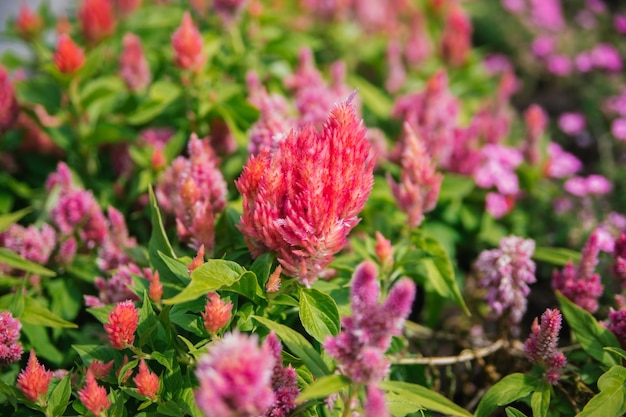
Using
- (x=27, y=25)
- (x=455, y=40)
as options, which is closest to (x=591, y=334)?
(x=455, y=40)

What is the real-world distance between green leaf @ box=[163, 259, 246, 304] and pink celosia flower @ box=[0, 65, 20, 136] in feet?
5.26

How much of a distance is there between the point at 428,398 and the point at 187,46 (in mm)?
1728

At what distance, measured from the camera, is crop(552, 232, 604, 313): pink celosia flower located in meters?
2.05

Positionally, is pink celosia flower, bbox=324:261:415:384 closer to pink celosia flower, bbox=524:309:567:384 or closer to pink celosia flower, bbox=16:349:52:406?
pink celosia flower, bbox=524:309:567:384

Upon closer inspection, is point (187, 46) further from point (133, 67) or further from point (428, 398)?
point (428, 398)

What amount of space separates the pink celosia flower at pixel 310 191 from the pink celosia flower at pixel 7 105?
5.04 feet

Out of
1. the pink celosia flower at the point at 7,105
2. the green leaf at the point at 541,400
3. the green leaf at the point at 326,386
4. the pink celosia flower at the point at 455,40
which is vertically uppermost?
the pink celosia flower at the point at 455,40

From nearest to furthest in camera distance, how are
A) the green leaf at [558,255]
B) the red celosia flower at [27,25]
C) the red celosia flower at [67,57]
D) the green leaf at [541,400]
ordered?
the green leaf at [541,400]
the green leaf at [558,255]
the red celosia flower at [67,57]
the red celosia flower at [27,25]

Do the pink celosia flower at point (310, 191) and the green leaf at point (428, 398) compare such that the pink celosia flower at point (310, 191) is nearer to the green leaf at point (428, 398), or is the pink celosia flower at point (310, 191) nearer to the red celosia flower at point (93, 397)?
the green leaf at point (428, 398)

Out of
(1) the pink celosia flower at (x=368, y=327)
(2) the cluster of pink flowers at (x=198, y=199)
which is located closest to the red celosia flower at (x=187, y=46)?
(2) the cluster of pink flowers at (x=198, y=199)

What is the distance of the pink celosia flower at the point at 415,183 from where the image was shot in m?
2.10

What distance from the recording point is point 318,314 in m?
1.68

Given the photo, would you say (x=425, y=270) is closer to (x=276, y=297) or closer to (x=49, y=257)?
(x=276, y=297)

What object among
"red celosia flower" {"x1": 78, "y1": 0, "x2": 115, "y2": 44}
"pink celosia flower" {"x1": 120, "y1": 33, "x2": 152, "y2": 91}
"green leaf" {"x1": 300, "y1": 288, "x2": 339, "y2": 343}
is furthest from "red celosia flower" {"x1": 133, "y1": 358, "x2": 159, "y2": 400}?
"red celosia flower" {"x1": 78, "y1": 0, "x2": 115, "y2": 44}
